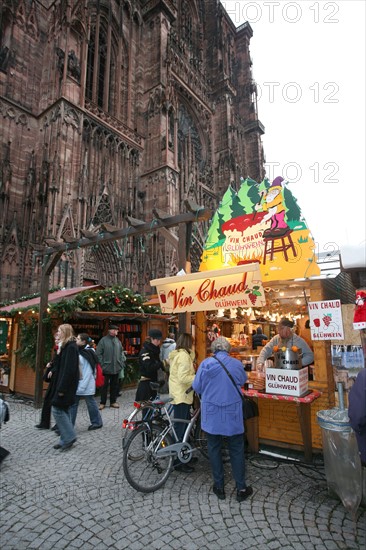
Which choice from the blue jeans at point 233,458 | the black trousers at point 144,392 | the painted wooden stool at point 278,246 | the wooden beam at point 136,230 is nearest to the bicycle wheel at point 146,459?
the blue jeans at point 233,458

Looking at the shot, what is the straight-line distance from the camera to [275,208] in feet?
17.7

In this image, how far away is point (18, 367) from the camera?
8.65m

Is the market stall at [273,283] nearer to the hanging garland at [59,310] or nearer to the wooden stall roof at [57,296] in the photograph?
the hanging garland at [59,310]

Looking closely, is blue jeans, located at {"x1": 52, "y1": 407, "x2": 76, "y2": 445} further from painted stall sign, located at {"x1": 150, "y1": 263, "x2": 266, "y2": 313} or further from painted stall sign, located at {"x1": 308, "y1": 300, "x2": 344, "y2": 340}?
painted stall sign, located at {"x1": 308, "y1": 300, "x2": 344, "y2": 340}

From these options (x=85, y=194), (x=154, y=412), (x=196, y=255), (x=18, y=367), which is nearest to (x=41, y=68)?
(x=85, y=194)

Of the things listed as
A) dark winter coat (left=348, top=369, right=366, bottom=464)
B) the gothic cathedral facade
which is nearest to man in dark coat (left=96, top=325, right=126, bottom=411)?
the gothic cathedral facade

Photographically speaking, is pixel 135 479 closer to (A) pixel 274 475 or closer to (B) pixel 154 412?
(B) pixel 154 412

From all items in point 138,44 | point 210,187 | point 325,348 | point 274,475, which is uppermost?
point 138,44

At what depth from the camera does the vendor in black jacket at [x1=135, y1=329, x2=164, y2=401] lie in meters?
4.94

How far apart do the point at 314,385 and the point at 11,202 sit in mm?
14980

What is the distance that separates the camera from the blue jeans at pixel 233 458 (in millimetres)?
3289

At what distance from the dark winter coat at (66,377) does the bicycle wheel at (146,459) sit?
1.54 metres

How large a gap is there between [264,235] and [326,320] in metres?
1.76

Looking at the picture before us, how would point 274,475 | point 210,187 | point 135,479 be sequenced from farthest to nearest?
1. point 210,187
2. point 274,475
3. point 135,479
